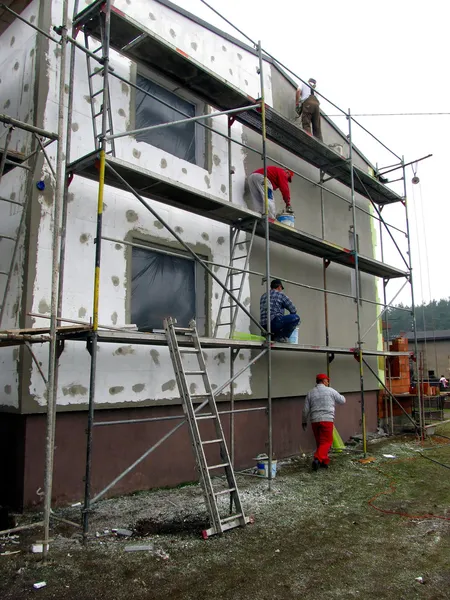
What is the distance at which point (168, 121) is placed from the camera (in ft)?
26.4

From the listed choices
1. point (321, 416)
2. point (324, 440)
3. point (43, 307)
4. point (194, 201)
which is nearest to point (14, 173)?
point (43, 307)

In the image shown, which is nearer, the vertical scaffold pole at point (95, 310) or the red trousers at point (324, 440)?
the vertical scaffold pole at point (95, 310)

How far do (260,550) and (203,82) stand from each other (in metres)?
6.57

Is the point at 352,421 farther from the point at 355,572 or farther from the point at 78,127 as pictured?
the point at 78,127

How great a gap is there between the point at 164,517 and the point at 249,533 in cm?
107

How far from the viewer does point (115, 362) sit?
21.2 ft

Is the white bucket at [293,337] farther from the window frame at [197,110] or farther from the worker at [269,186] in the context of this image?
the window frame at [197,110]

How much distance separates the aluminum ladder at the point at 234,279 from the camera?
7.78m

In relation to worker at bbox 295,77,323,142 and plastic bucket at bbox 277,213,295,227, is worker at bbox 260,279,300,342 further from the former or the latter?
worker at bbox 295,77,323,142

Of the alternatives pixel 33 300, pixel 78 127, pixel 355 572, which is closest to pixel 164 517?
pixel 355 572

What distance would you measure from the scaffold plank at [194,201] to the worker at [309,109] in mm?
2385

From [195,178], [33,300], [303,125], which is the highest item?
[303,125]

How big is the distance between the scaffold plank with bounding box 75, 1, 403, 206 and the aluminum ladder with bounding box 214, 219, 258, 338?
2.13 meters

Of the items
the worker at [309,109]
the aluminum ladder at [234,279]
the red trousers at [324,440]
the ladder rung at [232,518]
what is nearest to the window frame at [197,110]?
the aluminum ladder at [234,279]
